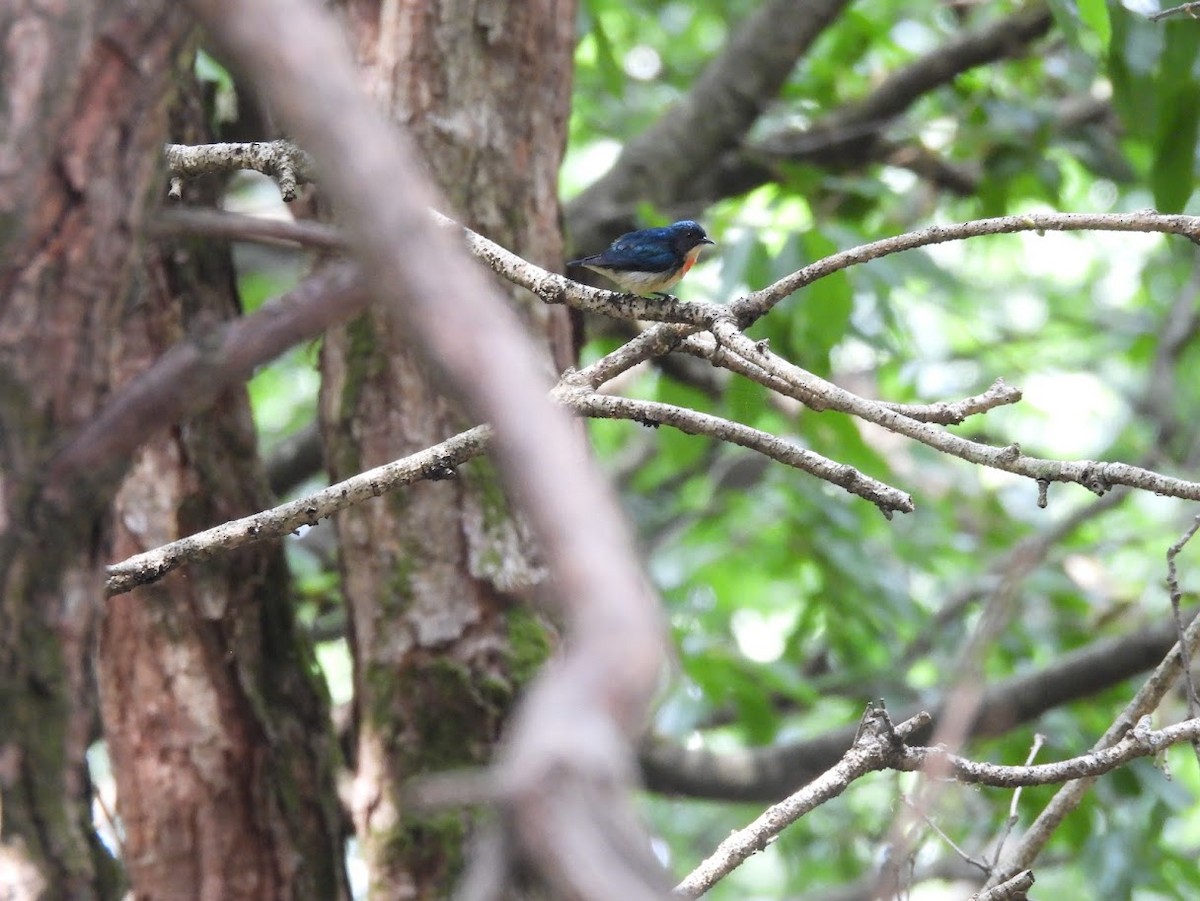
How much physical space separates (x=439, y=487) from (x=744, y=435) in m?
1.67

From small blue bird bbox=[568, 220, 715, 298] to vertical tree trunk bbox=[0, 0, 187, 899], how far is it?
3628 mm

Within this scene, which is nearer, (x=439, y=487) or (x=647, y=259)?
(x=439, y=487)

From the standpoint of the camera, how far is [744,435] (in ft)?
7.98

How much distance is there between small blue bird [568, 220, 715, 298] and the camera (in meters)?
5.20

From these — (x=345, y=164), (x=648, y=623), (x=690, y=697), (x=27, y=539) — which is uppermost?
(x=345, y=164)

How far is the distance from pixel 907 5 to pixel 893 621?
12.3 ft

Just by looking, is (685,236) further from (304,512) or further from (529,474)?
(529,474)

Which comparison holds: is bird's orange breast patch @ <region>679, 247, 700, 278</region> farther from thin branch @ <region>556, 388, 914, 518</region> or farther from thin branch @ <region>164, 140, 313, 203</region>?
thin branch @ <region>556, 388, 914, 518</region>

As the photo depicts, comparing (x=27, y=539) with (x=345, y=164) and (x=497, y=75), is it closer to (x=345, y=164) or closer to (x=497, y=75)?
(x=345, y=164)

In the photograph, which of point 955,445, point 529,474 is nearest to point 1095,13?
point 955,445

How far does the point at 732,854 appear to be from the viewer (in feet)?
8.48

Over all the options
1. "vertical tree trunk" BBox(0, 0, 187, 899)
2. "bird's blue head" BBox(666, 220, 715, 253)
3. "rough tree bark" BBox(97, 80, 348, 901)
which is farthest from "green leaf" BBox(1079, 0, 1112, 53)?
"vertical tree trunk" BBox(0, 0, 187, 899)

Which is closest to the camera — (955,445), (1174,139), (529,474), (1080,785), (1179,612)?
(529,474)

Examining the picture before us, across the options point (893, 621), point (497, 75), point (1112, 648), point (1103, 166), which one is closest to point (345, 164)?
point (497, 75)
